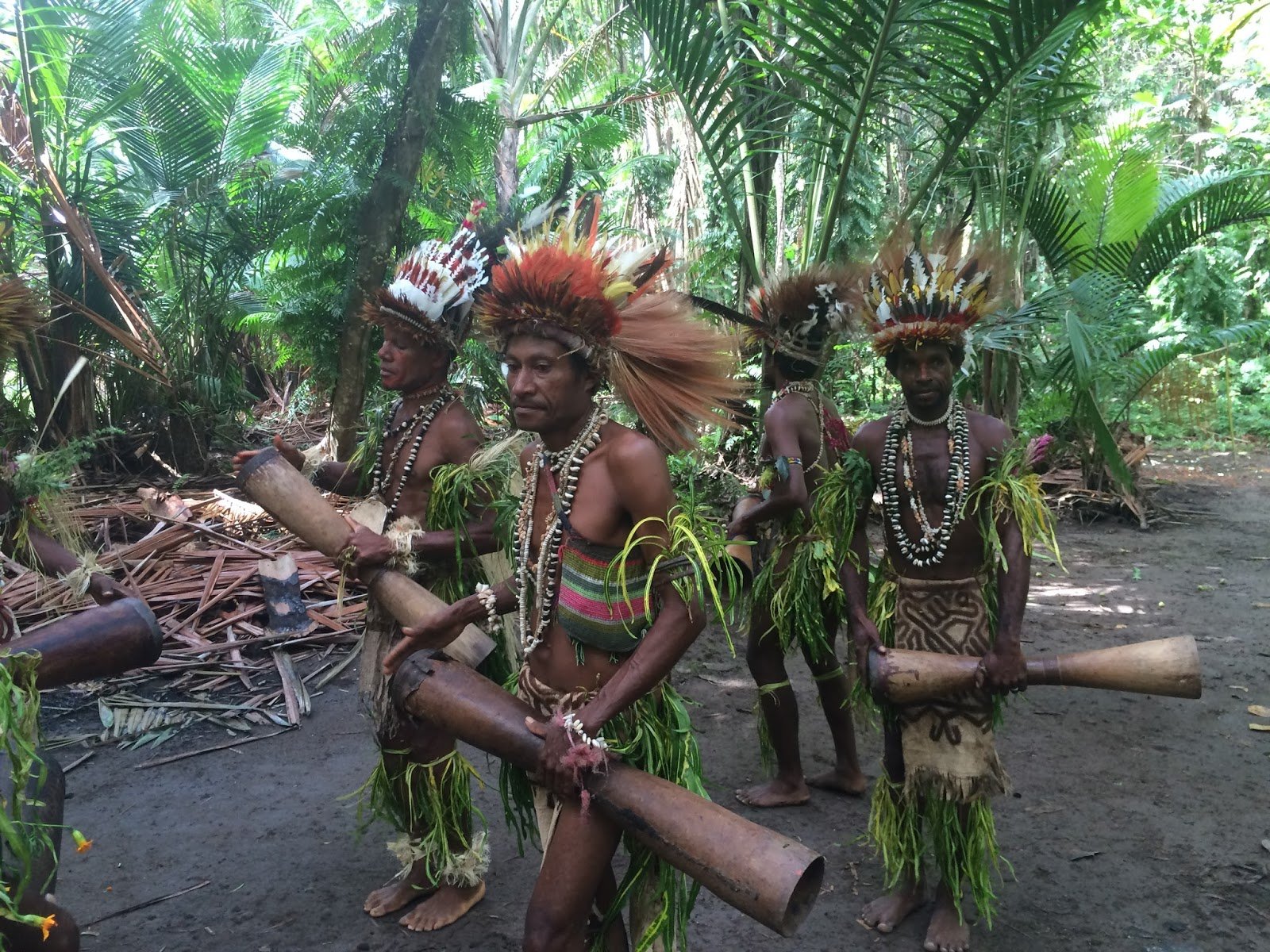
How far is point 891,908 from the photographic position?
123 inches

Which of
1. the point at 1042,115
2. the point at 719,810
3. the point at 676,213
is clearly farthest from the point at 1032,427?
the point at 719,810

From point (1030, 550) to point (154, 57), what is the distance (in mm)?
7891

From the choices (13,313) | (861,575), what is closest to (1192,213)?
(861,575)

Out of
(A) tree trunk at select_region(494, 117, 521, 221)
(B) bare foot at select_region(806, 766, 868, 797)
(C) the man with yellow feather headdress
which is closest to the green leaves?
(C) the man with yellow feather headdress

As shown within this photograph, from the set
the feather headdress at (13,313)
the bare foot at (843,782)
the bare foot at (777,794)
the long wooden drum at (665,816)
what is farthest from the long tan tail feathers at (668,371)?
the bare foot at (843,782)

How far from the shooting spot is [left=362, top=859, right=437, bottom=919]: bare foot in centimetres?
320

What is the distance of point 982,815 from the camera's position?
9.65 ft

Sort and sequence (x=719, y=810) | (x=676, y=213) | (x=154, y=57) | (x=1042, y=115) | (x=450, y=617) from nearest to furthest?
(x=719, y=810) < (x=450, y=617) < (x=1042, y=115) < (x=154, y=57) < (x=676, y=213)

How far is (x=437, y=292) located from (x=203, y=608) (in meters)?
3.74

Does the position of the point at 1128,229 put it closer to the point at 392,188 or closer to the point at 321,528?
the point at 392,188

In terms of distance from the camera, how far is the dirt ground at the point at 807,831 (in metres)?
3.06

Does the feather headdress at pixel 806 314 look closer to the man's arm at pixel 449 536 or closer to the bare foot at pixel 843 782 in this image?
the man's arm at pixel 449 536

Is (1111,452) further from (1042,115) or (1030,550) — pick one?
(1030,550)

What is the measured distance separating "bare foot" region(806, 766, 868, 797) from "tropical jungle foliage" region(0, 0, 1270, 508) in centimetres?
→ 214
